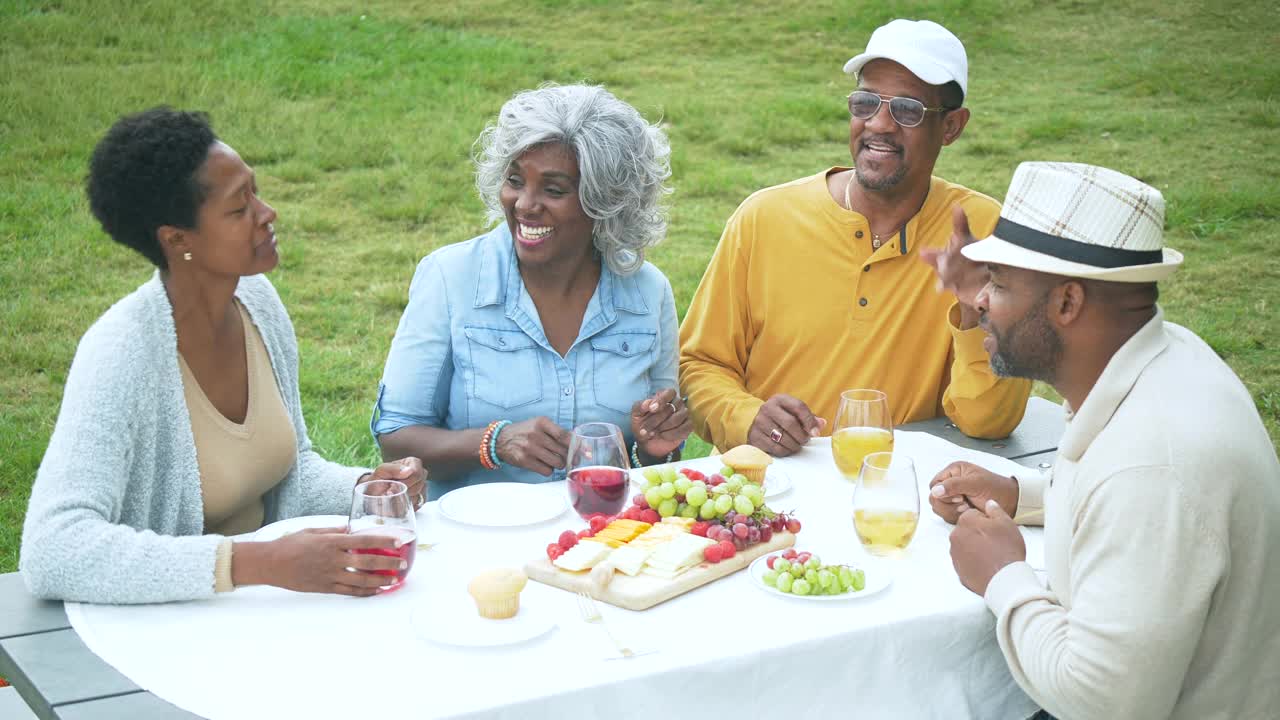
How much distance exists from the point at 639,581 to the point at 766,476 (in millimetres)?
761

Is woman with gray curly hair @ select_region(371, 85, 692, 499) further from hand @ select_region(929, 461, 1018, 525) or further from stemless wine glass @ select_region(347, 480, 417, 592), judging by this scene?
stemless wine glass @ select_region(347, 480, 417, 592)

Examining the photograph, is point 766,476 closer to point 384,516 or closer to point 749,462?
point 749,462

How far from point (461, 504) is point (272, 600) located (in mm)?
619

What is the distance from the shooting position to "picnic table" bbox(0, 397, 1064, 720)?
2219 millimetres

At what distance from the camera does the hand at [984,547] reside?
102 inches

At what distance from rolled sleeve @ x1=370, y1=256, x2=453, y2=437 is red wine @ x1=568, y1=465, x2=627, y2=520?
99cm

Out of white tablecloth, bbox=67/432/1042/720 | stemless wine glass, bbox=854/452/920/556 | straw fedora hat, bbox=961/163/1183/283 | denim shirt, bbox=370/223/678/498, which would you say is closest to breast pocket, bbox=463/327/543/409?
denim shirt, bbox=370/223/678/498

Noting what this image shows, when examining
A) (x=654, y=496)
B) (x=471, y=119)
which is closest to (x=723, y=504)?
(x=654, y=496)

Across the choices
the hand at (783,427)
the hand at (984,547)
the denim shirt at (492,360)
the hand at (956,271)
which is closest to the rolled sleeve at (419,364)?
the denim shirt at (492,360)

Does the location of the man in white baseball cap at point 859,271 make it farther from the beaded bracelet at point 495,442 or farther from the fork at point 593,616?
the fork at point 593,616

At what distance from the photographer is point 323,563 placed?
98.3 inches

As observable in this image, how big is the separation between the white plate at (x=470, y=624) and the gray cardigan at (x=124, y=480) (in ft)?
1.43

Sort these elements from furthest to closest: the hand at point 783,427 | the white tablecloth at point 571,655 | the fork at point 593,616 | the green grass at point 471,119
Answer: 1. the green grass at point 471,119
2. the hand at point 783,427
3. the fork at point 593,616
4. the white tablecloth at point 571,655

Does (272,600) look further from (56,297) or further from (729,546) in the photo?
(56,297)
